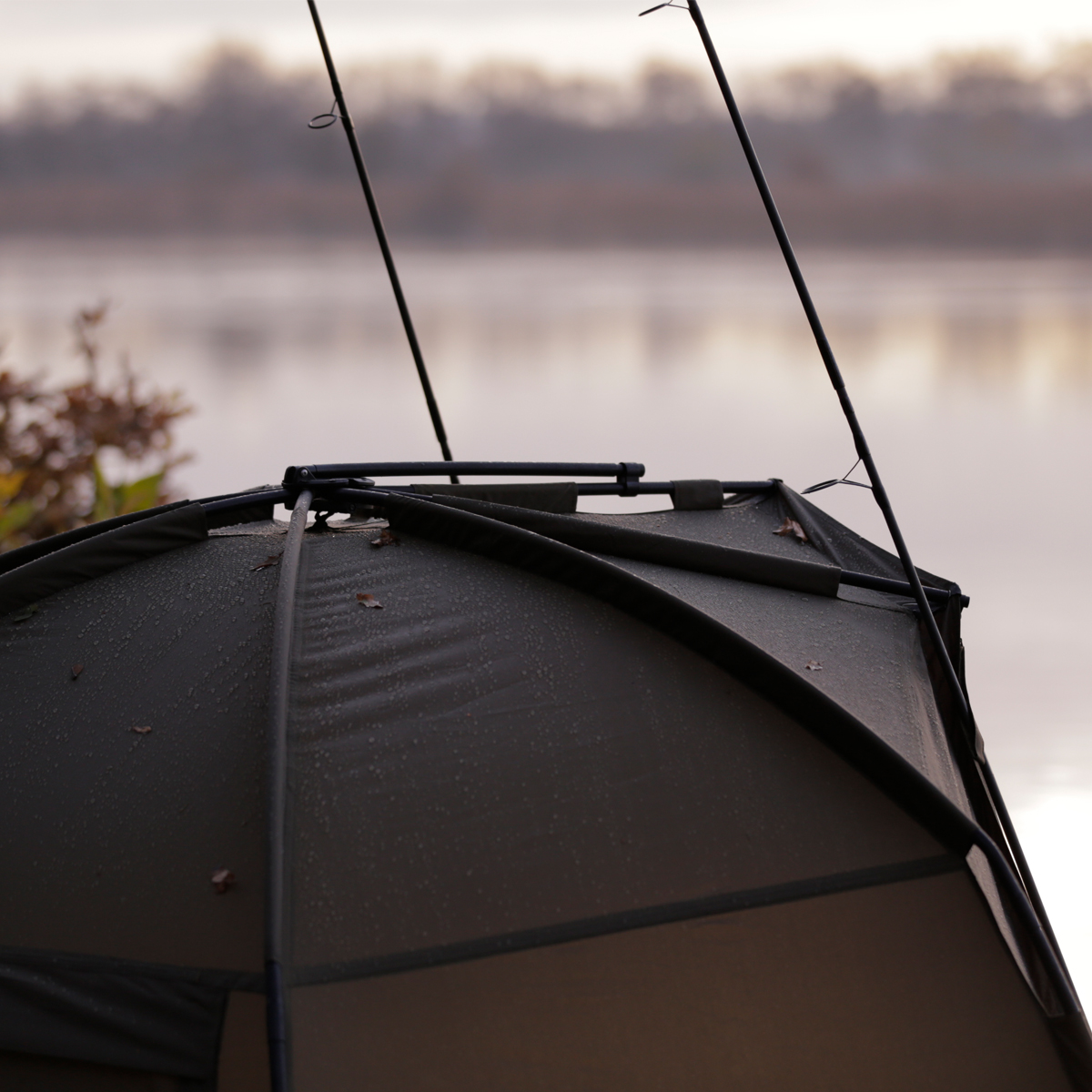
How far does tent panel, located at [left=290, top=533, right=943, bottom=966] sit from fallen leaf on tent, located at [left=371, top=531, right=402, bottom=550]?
54mm

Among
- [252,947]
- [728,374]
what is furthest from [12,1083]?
[728,374]

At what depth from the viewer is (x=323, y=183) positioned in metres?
23.1

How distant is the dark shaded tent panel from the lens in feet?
4.19

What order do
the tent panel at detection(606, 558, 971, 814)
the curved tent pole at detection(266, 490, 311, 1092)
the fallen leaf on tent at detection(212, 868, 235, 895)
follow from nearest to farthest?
the curved tent pole at detection(266, 490, 311, 1092) → the fallen leaf on tent at detection(212, 868, 235, 895) → the tent panel at detection(606, 558, 971, 814)

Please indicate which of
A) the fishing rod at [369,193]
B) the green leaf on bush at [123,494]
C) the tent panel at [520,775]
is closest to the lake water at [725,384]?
the green leaf on bush at [123,494]

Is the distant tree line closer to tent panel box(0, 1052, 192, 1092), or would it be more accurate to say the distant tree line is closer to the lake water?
the lake water

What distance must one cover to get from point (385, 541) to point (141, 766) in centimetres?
44

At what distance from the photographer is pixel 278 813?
1.29 metres

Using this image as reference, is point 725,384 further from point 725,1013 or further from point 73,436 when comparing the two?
point 725,1013

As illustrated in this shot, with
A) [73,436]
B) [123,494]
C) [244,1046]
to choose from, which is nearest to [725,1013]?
[244,1046]

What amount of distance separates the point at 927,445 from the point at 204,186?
1560 cm

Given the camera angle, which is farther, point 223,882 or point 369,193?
point 369,193

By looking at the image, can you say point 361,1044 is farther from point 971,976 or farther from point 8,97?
point 8,97

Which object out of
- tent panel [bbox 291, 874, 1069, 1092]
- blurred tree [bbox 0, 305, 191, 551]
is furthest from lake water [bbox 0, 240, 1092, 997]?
tent panel [bbox 291, 874, 1069, 1092]
